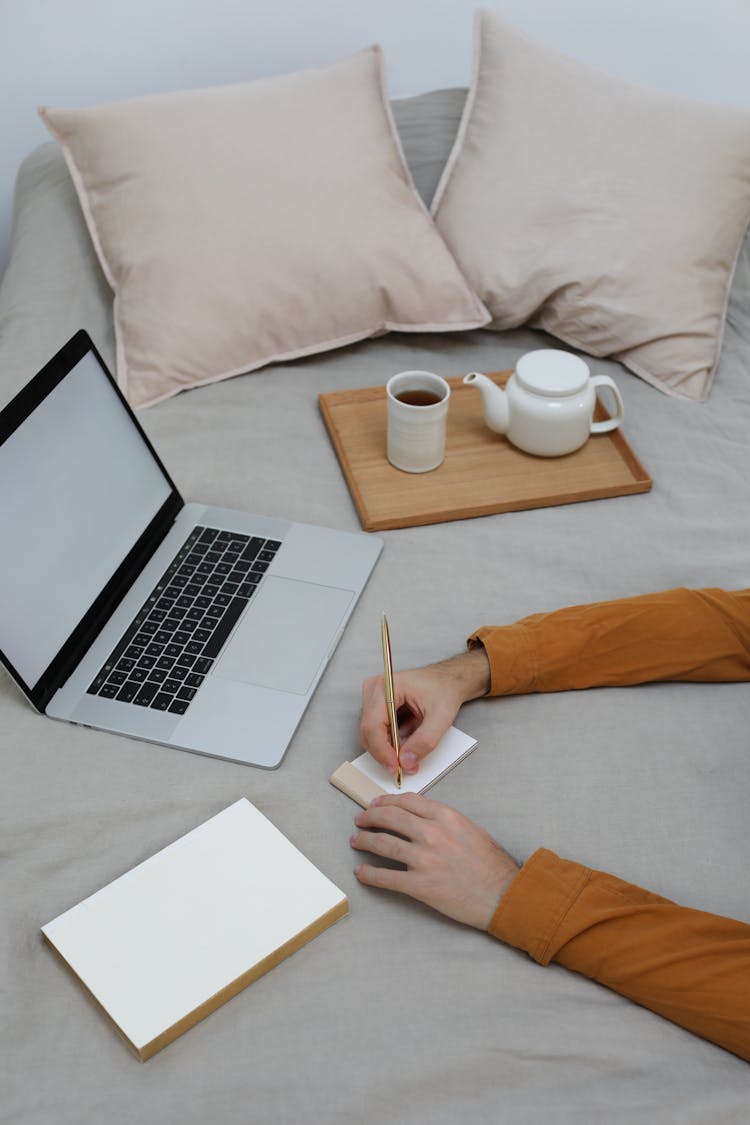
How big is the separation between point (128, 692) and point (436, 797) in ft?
1.10

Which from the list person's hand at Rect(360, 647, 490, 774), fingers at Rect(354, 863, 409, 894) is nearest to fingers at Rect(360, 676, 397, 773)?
person's hand at Rect(360, 647, 490, 774)

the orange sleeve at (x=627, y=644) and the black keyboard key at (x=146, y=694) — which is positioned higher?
the black keyboard key at (x=146, y=694)

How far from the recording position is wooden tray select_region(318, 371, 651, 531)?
1.28 metres

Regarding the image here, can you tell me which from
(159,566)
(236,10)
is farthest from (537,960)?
(236,10)

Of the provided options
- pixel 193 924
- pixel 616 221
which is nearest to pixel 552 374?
pixel 616 221

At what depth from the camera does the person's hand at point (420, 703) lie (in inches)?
37.5

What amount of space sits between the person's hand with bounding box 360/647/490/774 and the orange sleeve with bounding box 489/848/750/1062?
0.16 m

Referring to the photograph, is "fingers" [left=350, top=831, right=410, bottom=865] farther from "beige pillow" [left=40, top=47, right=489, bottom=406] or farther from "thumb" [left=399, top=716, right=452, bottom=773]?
"beige pillow" [left=40, top=47, right=489, bottom=406]

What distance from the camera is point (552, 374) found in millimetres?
1326

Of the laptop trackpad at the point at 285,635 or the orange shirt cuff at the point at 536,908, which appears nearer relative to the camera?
the orange shirt cuff at the point at 536,908

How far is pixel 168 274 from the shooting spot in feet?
4.77

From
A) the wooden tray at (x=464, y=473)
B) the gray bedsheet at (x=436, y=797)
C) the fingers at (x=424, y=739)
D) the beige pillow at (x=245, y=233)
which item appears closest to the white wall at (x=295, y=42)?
the beige pillow at (x=245, y=233)

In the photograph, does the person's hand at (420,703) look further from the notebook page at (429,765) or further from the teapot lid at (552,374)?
the teapot lid at (552,374)

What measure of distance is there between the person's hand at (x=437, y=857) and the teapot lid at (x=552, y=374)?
63 centimetres
